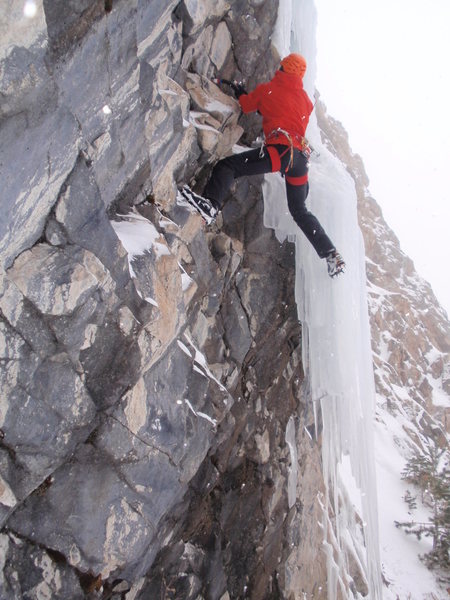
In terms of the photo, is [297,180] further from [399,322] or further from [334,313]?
[399,322]

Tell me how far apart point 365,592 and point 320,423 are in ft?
11.7

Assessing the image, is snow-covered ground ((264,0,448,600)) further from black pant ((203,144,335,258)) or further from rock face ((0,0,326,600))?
black pant ((203,144,335,258))

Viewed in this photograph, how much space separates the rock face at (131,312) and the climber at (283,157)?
1.03ft

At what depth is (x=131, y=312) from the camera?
3.42 m

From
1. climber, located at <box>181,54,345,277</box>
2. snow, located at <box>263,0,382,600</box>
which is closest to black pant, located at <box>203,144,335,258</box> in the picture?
climber, located at <box>181,54,345,277</box>

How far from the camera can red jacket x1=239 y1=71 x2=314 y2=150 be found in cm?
470

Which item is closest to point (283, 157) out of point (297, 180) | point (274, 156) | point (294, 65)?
point (274, 156)

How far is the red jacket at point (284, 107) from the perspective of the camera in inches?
185

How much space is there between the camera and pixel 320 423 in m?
7.60

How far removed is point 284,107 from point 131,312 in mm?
2893

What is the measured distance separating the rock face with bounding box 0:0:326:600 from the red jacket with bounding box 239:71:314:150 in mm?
546

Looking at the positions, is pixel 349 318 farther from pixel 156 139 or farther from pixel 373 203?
pixel 373 203

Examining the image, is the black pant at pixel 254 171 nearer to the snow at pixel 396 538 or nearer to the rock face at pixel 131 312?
the rock face at pixel 131 312

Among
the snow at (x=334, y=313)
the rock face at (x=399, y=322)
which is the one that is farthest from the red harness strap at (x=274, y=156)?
the rock face at (x=399, y=322)
